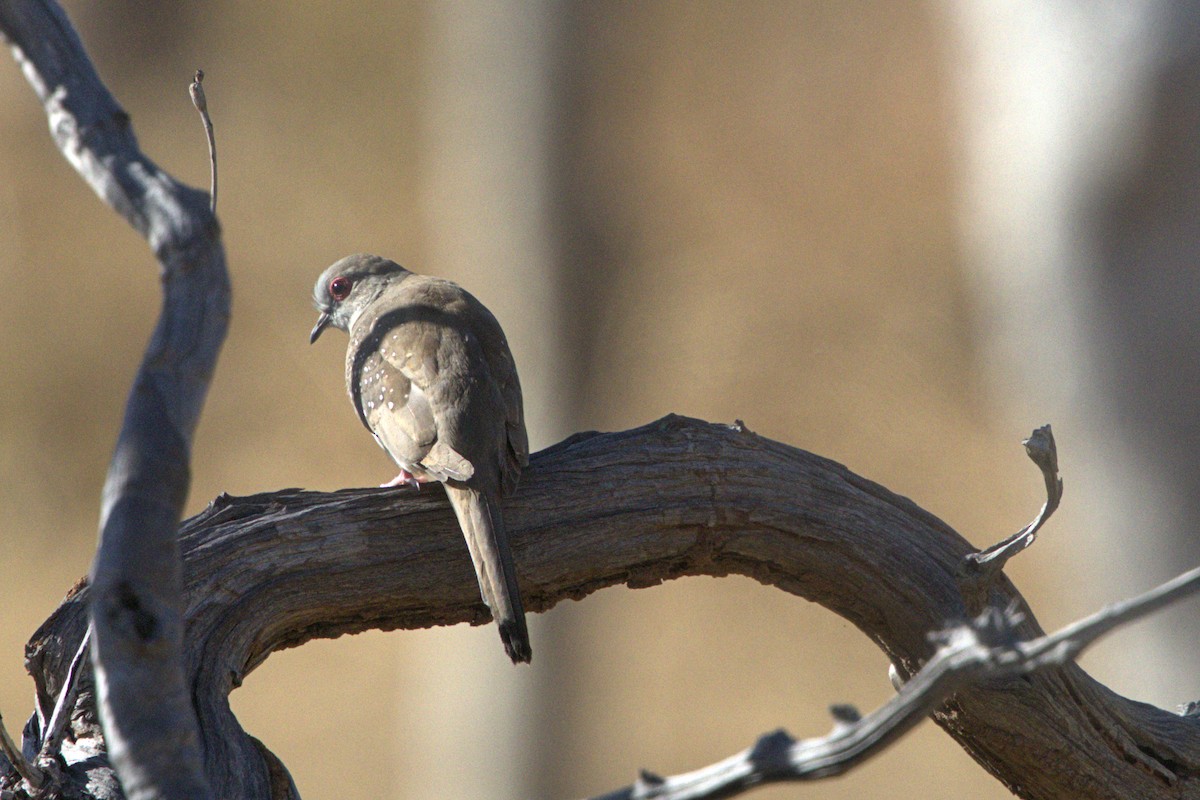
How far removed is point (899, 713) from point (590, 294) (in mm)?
8701

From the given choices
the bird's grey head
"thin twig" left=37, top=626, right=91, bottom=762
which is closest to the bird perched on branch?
the bird's grey head

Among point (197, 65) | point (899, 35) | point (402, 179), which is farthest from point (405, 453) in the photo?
point (197, 65)

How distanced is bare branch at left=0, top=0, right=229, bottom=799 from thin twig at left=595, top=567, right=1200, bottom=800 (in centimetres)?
51

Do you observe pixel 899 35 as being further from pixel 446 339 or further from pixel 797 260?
pixel 446 339

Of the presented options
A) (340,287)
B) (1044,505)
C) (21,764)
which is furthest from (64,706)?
(340,287)

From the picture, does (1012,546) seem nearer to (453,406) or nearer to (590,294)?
(453,406)

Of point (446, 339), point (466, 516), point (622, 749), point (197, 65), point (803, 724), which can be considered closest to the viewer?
point (466, 516)

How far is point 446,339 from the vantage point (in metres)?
3.38

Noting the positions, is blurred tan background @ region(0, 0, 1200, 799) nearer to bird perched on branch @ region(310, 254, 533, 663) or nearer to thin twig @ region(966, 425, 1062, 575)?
bird perched on branch @ region(310, 254, 533, 663)

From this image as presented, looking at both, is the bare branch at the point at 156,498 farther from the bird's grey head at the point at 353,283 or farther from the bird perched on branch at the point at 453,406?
the bird's grey head at the point at 353,283

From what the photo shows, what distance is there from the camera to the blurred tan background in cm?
826

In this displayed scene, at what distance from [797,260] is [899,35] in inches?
64.1

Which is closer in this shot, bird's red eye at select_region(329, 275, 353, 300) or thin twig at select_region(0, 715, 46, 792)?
thin twig at select_region(0, 715, 46, 792)

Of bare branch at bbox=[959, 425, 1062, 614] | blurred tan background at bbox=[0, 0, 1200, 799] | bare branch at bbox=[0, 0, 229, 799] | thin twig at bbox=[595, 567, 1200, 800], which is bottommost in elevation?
thin twig at bbox=[595, 567, 1200, 800]
